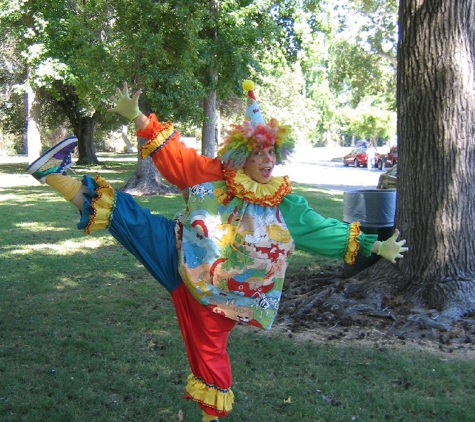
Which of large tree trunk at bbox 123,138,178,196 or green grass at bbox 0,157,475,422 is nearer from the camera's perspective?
green grass at bbox 0,157,475,422

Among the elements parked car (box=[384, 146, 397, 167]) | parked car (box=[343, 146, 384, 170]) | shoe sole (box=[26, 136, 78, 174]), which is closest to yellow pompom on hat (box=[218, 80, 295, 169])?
shoe sole (box=[26, 136, 78, 174])

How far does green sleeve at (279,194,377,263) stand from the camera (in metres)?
3.38

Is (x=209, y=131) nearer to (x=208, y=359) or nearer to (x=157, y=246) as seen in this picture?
(x=157, y=246)

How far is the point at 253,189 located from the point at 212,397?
1280 mm

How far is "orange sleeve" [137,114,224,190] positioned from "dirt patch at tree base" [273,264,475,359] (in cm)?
234

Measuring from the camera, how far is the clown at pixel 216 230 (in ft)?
10.7

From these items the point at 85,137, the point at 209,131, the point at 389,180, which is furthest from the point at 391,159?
the point at 389,180

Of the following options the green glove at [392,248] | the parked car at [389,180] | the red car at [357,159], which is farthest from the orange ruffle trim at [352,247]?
the red car at [357,159]

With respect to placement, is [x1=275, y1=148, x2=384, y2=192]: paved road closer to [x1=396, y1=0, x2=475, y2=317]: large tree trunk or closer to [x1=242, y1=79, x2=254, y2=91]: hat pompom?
[x1=396, y1=0, x2=475, y2=317]: large tree trunk

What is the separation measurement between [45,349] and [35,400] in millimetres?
954

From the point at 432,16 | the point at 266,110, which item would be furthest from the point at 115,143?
the point at 432,16

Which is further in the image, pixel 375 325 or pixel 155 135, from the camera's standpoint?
pixel 375 325

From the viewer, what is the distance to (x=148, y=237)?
331cm

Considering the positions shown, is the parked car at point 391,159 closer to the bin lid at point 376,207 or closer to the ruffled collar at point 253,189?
the bin lid at point 376,207
